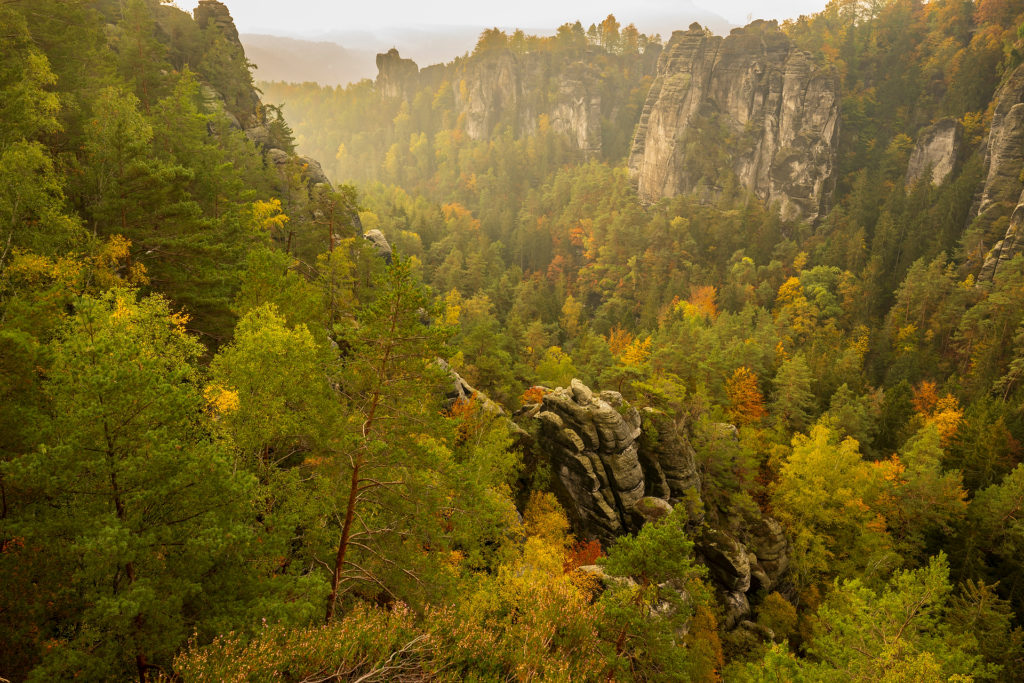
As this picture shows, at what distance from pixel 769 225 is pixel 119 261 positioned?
3038 inches

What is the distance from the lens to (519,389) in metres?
35.3

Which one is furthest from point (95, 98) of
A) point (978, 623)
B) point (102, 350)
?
point (978, 623)

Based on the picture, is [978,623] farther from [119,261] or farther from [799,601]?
[119,261]

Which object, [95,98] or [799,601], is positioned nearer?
[95,98]

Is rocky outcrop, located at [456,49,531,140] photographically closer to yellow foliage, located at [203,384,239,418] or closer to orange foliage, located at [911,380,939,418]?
orange foliage, located at [911,380,939,418]

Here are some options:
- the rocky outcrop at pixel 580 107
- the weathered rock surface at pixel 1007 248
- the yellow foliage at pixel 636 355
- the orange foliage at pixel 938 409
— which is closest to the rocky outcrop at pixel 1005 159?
the weathered rock surface at pixel 1007 248

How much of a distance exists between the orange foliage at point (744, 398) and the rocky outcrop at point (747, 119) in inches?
1957

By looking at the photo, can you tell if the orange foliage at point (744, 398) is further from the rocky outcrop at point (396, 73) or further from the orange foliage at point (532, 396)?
the rocky outcrop at point (396, 73)

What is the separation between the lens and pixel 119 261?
18109 millimetres

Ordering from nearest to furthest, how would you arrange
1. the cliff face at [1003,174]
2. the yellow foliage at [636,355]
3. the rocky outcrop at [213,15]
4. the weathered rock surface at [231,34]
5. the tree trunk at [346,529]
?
the tree trunk at [346,529] → the yellow foliage at [636,355] → the weathered rock surface at [231,34] → the cliff face at [1003,174] → the rocky outcrop at [213,15]

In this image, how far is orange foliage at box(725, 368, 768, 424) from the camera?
42219 mm

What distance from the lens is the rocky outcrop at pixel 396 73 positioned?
135m

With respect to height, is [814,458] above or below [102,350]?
below

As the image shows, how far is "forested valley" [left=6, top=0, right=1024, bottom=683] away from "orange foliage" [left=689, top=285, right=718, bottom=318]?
23.9 inches
